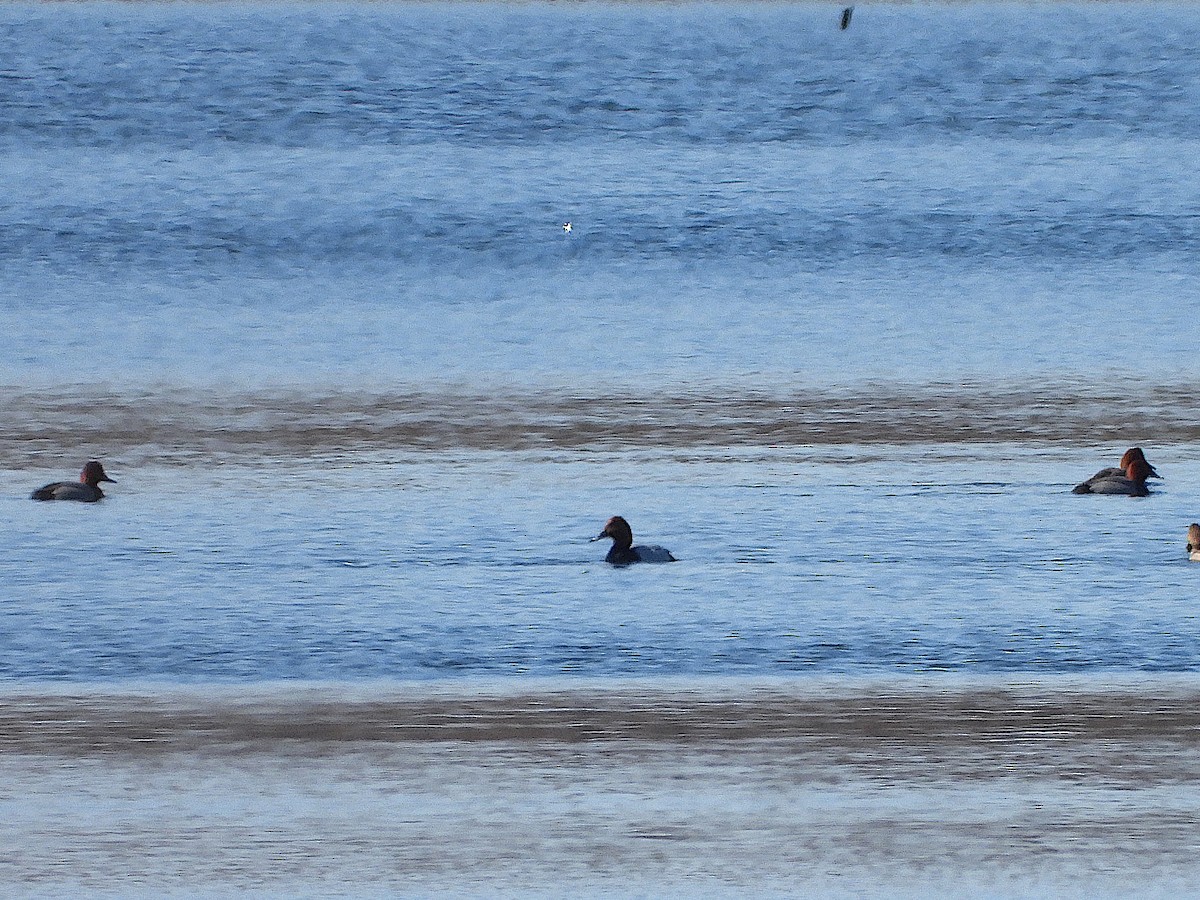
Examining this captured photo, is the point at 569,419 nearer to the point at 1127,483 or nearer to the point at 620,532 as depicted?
the point at 620,532

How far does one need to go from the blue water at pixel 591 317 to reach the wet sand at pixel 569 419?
0.29 ft

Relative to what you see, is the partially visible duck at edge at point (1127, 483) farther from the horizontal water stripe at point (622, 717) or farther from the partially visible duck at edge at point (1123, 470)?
the horizontal water stripe at point (622, 717)

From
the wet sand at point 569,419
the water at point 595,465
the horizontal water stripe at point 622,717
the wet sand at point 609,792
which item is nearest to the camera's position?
the wet sand at point 609,792

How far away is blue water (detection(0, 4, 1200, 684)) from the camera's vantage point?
8281mm

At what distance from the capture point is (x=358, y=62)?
84.8ft

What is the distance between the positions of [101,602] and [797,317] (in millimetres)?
7186

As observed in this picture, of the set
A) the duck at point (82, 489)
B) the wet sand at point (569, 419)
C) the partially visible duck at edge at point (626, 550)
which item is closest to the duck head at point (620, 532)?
the partially visible duck at edge at point (626, 550)

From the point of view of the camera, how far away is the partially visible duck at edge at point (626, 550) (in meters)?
8.98

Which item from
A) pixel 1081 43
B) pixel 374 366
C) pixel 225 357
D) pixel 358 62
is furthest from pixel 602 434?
pixel 1081 43

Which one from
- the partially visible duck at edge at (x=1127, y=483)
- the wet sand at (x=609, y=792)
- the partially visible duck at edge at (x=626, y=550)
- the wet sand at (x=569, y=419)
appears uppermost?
the wet sand at (x=569, y=419)

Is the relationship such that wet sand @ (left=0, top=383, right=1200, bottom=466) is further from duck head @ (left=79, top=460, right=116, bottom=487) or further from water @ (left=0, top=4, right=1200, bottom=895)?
duck head @ (left=79, top=460, right=116, bottom=487)

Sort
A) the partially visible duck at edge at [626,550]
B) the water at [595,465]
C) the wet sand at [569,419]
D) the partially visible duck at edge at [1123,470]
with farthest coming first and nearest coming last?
the wet sand at [569,419] < the partially visible duck at edge at [1123,470] < the partially visible duck at edge at [626,550] < the water at [595,465]

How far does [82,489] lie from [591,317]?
5.39 metres

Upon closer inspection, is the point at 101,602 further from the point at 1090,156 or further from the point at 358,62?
the point at 358,62
